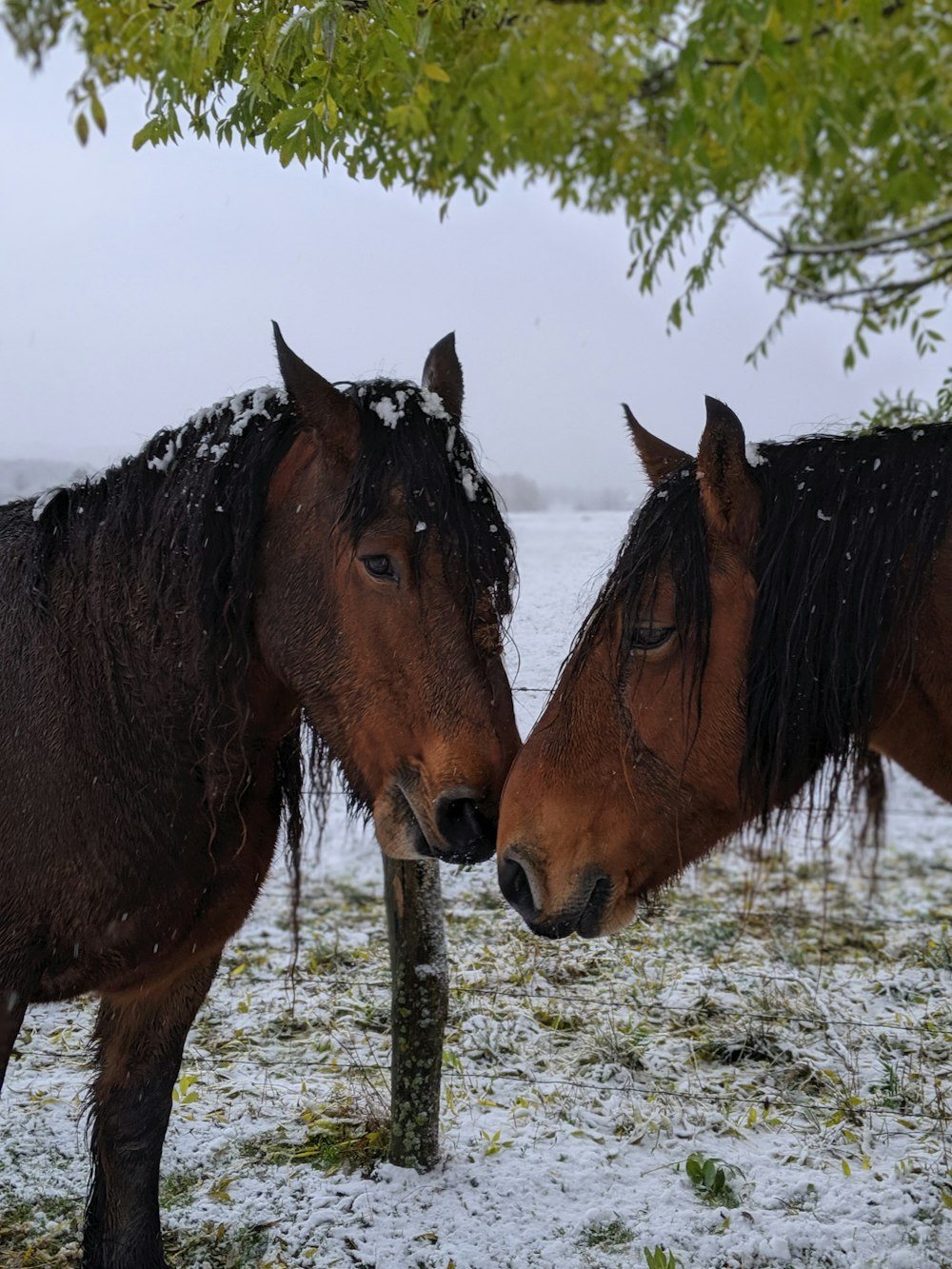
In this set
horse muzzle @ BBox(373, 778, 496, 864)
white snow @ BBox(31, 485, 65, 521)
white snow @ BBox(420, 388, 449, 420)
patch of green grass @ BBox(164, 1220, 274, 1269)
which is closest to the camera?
horse muzzle @ BBox(373, 778, 496, 864)

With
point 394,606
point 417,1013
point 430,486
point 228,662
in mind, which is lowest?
point 417,1013

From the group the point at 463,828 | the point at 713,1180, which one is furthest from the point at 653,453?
the point at 713,1180

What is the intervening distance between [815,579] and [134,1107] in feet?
6.87

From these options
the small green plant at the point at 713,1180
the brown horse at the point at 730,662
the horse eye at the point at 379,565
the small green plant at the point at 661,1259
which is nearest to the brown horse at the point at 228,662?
the horse eye at the point at 379,565

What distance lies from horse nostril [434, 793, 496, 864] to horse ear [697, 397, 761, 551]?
816 millimetres

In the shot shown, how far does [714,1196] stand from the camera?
111 inches

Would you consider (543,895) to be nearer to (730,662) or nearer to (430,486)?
(730,662)

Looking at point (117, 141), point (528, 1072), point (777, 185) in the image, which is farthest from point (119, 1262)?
point (777, 185)

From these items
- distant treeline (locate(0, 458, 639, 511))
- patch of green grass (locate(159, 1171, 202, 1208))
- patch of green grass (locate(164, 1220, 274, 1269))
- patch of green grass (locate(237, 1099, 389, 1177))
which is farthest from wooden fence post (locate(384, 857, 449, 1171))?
distant treeline (locate(0, 458, 639, 511))

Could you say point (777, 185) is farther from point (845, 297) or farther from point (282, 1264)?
point (282, 1264)

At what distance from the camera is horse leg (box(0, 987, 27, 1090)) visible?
6.78 ft

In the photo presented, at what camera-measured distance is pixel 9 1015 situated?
208cm

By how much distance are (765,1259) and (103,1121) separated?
→ 1.76 metres

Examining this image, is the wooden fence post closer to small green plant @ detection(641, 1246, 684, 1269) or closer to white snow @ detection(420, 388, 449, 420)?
small green plant @ detection(641, 1246, 684, 1269)
